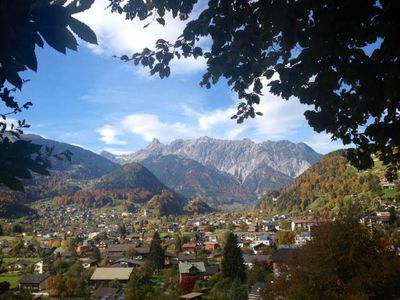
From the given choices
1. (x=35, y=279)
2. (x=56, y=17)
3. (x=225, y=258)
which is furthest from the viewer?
(x=35, y=279)

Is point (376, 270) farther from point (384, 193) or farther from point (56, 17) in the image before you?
point (384, 193)

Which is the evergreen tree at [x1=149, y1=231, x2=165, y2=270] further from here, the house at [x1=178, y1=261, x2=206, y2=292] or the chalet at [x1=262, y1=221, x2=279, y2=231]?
the chalet at [x1=262, y1=221, x2=279, y2=231]

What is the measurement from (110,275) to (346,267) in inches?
2255

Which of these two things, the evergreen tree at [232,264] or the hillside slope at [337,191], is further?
the hillside slope at [337,191]

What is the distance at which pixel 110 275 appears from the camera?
68.2 m

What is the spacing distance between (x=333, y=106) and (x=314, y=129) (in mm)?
451

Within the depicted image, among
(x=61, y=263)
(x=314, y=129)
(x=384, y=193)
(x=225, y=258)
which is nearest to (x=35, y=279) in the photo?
(x=61, y=263)

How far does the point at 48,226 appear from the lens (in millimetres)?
175875

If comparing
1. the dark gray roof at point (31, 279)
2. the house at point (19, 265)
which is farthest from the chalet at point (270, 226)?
the dark gray roof at point (31, 279)

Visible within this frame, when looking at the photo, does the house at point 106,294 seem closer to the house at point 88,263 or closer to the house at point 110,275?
the house at point 110,275

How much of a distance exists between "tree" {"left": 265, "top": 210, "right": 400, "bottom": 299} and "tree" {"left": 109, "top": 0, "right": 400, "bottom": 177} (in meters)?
13.3

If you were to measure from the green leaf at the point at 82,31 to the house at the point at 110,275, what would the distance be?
228 feet

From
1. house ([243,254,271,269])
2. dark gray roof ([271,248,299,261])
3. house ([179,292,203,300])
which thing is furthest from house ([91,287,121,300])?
house ([243,254,271,269])

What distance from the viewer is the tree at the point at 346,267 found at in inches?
699
